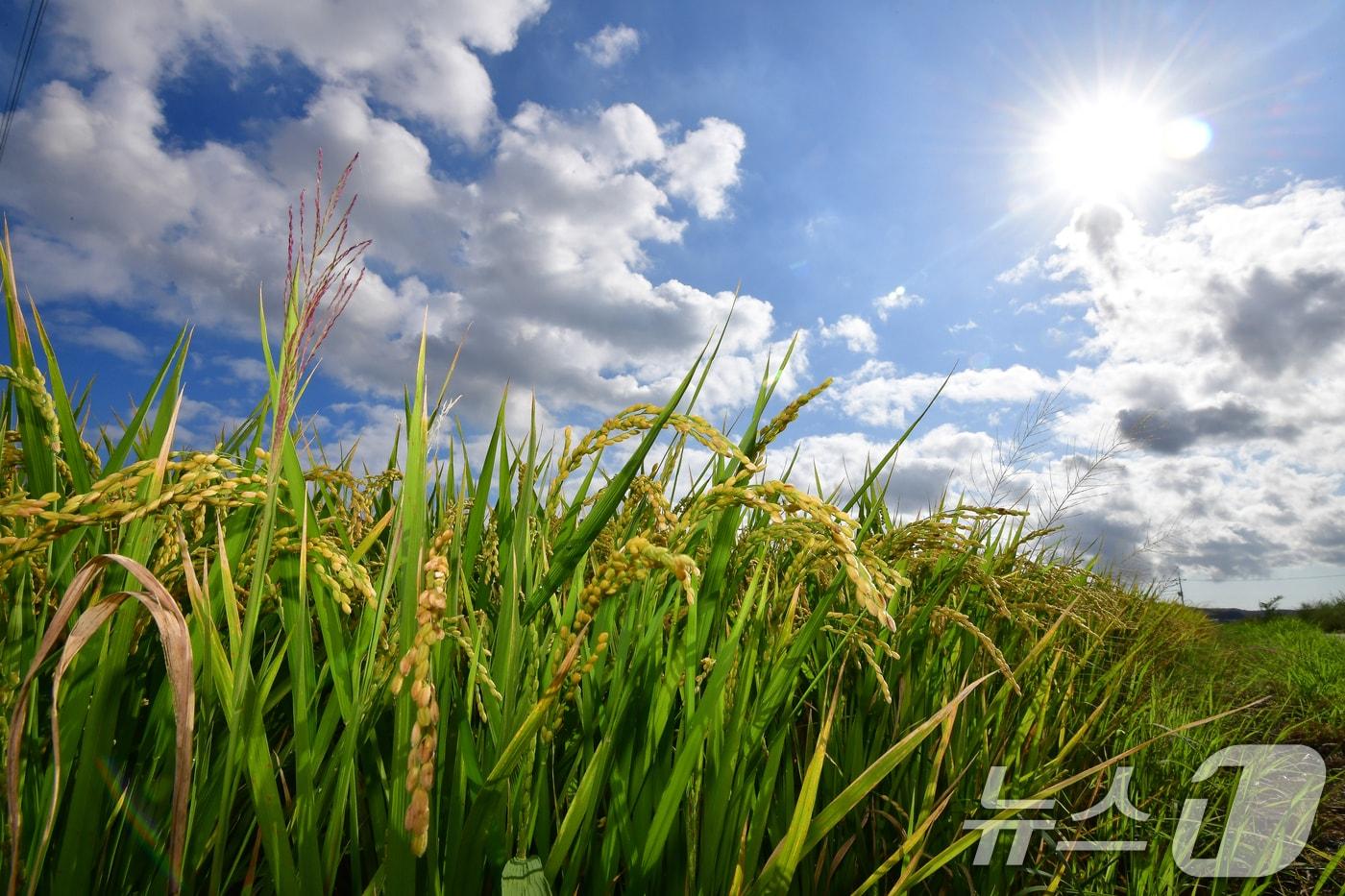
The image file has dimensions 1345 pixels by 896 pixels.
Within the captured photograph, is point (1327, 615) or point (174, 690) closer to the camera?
point (174, 690)

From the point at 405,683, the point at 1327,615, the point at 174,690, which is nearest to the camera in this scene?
the point at 174,690

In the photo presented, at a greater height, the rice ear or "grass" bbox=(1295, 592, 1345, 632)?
"grass" bbox=(1295, 592, 1345, 632)

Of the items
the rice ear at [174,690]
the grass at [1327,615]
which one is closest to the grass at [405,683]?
the rice ear at [174,690]

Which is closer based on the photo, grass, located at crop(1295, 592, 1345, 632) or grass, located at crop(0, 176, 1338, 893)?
grass, located at crop(0, 176, 1338, 893)

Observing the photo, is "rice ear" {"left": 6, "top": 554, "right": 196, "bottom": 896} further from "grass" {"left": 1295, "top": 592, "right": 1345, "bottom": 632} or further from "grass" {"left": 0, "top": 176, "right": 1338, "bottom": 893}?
"grass" {"left": 1295, "top": 592, "right": 1345, "bottom": 632}

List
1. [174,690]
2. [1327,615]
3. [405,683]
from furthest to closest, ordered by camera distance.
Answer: [1327,615], [405,683], [174,690]

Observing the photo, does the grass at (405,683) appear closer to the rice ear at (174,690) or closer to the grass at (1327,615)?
the rice ear at (174,690)

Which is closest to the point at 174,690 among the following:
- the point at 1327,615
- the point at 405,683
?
the point at 405,683

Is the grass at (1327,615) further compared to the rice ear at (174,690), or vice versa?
the grass at (1327,615)

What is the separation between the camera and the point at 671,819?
1.23 meters

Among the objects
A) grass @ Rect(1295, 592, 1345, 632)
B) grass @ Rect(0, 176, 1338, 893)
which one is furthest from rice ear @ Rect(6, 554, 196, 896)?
grass @ Rect(1295, 592, 1345, 632)

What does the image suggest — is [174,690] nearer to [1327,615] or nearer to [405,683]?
[405,683]

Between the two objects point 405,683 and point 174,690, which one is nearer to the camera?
point 174,690

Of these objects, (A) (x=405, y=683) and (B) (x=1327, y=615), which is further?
(B) (x=1327, y=615)
